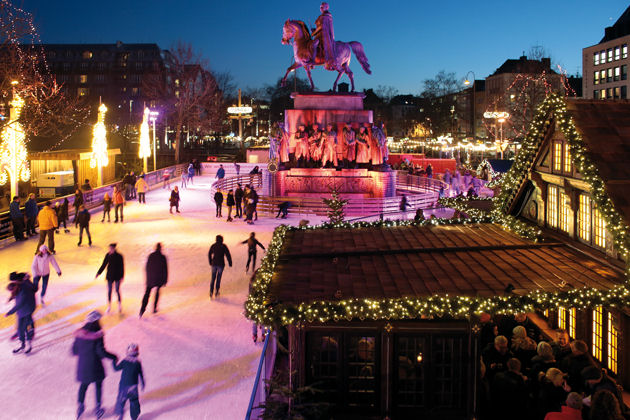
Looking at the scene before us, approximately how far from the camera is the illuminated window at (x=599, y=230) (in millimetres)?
9312

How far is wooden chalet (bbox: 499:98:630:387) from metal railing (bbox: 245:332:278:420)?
13.6ft

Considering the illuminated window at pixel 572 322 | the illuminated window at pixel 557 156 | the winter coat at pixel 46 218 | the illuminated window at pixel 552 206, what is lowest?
the illuminated window at pixel 572 322

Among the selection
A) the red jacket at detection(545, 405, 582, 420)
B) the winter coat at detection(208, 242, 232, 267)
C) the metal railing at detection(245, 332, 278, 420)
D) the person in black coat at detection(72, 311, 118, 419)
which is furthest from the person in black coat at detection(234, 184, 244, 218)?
the red jacket at detection(545, 405, 582, 420)

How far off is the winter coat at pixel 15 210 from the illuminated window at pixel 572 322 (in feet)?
58.9

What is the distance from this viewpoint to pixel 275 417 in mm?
6723

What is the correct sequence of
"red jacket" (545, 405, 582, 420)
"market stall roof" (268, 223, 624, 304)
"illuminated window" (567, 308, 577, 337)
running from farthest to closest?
1. "illuminated window" (567, 308, 577, 337)
2. "market stall roof" (268, 223, 624, 304)
3. "red jacket" (545, 405, 582, 420)

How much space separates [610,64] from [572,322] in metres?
65.4

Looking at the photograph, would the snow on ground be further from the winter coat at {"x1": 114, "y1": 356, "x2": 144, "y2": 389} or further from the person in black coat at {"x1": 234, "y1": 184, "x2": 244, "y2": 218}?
the person in black coat at {"x1": 234, "y1": 184, "x2": 244, "y2": 218}

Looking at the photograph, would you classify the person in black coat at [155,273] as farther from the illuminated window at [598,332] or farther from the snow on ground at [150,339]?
the illuminated window at [598,332]

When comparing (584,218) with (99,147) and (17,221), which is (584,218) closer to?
(17,221)

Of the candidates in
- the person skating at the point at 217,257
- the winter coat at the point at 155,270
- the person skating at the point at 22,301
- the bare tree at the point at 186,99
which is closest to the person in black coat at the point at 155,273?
the winter coat at the point at 155,270

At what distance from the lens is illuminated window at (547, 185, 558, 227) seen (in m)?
11.2

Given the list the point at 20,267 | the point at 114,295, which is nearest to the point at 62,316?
the point at 114,295

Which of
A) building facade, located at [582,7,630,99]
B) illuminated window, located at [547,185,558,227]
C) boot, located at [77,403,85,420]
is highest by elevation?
building facade, located at [582,7,630,99]
